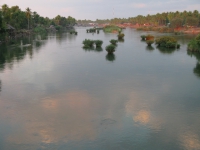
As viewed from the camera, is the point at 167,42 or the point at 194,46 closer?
the point at 194,46

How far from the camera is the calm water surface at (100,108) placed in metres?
8.92

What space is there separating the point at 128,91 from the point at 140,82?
251 cm

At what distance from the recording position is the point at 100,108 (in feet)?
39.5

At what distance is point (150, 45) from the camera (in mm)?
39312

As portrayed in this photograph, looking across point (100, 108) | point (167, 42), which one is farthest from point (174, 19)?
point (100, 108)

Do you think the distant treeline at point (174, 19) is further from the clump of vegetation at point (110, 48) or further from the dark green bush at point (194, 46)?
the clump of vegetation at point (110, 48)

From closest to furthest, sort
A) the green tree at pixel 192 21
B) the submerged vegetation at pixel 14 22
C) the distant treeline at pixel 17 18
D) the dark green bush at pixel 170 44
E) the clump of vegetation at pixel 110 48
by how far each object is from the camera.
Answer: the clump of vegetation at pixel 110 48 → the dark green bush at pixel 170 44 → the submerged vegetation at pixel 14 22 → the distant treeline at pixel 17 18 → the green tree at pixel 192 21

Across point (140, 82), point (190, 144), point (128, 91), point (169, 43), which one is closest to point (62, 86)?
point (128, 91)

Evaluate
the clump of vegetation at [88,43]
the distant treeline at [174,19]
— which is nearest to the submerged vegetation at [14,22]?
the clump of vegetation at [88,43]

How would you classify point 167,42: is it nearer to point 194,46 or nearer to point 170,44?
point 170,44

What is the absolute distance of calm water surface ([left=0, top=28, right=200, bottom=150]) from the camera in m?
8.92

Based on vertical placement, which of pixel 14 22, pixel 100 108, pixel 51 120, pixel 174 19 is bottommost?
pixel 51 120

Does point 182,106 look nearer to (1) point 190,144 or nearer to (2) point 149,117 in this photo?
(2) point 149,117

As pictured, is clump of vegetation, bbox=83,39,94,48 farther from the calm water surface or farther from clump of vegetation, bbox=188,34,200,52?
the calm water surface
